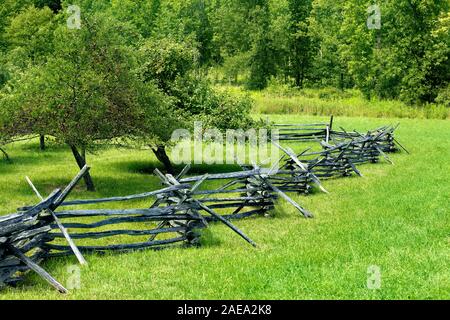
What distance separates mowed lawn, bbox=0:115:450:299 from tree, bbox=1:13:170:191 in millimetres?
1679

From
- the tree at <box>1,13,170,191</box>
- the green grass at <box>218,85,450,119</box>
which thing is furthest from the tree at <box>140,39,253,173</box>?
the green grass at <box>218,85,450,119</box>

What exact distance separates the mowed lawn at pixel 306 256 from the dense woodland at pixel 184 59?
1985mm

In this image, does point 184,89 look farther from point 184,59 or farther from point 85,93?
point 85,93

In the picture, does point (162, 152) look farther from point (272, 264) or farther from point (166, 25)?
point (166, 25)

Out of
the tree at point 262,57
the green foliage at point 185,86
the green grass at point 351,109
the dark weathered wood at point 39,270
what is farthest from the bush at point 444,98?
the dark weathered wood at point 39,270

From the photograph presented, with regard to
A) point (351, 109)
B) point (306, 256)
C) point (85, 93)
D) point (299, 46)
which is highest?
point (299, 46)

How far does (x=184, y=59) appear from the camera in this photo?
15891 millimetres

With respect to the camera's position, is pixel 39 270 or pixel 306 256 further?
pixel 306 256

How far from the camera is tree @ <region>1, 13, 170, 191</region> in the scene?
41.9 feet

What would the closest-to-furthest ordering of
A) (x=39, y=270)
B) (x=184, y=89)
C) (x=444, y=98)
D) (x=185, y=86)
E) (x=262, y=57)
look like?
(x=39, y=270) < (x=184, y=89) < (x=185, y=86) < (x=444, y=98) < (x=262, y=57)

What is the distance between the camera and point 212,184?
14.8m

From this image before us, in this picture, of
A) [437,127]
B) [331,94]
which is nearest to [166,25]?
[331,94]

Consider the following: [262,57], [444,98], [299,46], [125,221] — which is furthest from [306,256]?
[299,46]

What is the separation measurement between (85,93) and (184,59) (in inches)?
153
